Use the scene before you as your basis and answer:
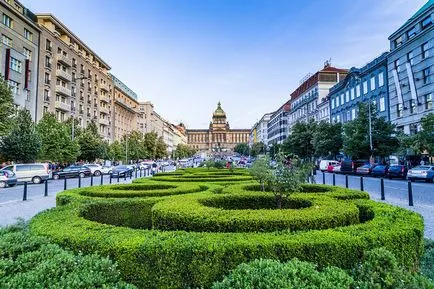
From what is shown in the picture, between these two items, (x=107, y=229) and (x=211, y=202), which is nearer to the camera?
(x=107, y=229)

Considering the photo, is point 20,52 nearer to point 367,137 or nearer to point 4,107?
point 4,107

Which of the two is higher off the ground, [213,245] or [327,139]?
[327,139]

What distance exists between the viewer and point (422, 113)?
3934 centimetres

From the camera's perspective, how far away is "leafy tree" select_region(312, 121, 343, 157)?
55.5 m

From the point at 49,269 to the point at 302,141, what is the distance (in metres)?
61.6

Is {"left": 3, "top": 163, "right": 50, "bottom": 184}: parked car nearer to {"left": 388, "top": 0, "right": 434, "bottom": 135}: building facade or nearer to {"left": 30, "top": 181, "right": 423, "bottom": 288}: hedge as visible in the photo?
{"left": 30, "top": 181, "right": 423, "bottom": 288}: hedge

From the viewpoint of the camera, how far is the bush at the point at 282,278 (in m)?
3.61

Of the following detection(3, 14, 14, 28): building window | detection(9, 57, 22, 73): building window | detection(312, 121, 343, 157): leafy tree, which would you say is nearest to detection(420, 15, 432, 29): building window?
detection(312, 121, 343, 157): leafy tree

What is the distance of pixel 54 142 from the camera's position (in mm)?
45531

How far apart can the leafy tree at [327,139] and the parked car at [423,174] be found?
2527cm

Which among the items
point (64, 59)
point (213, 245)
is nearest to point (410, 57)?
point (213, 245)

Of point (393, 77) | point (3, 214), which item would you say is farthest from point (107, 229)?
point (393, 77)

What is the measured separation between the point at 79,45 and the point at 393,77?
58293 millimetres

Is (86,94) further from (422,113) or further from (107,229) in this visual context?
(107,229)
